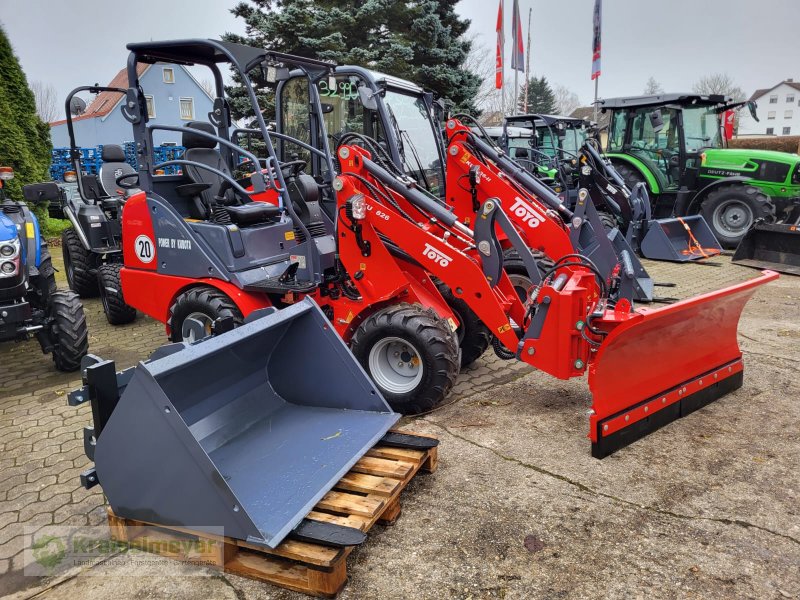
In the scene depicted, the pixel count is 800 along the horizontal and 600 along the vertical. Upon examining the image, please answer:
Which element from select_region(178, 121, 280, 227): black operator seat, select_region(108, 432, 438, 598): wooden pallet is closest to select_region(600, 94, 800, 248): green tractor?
select_region(178, 121, 280, 227): black operator seat

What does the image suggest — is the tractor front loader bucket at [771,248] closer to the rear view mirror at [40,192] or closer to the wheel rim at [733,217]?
the wheel rim at [733,217]

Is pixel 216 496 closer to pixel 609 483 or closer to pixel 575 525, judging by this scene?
pixel 575 525

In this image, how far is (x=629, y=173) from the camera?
37.2 ft

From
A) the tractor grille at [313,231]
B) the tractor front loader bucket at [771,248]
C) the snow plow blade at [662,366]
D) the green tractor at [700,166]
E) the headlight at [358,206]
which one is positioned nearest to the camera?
the snow plow blade at [662,366]

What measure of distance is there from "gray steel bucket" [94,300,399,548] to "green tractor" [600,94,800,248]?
884 cm

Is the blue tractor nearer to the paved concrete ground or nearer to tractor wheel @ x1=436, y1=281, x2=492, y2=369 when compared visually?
the paved concrete ground

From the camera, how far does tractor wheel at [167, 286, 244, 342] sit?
4559 mm

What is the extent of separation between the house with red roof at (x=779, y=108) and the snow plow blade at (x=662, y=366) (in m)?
78.3

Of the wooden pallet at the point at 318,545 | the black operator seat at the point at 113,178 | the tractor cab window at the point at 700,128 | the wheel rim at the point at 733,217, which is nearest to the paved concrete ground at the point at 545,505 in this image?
the wooden pallet at the point at 318,545

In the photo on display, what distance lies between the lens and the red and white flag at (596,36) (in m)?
22.2

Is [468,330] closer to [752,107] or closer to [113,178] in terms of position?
[113,178]

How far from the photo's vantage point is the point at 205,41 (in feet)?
14.9

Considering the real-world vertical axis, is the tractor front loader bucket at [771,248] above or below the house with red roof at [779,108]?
below

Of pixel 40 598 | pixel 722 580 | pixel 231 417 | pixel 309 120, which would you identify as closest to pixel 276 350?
pixel 231 417
